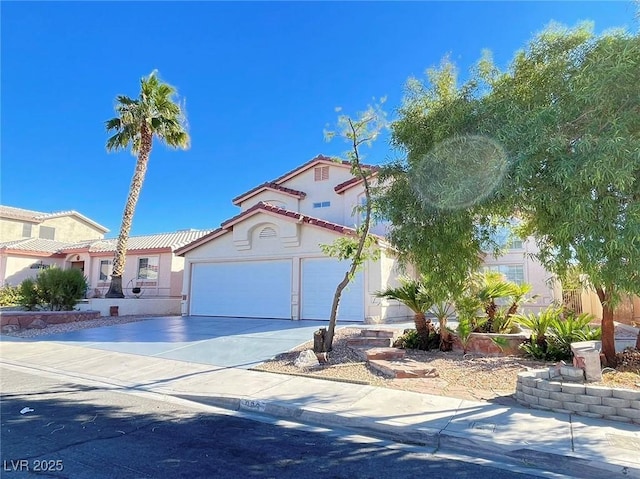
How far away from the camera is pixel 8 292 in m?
22.2

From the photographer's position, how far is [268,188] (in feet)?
76.2

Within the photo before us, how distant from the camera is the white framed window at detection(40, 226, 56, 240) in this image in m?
34.3

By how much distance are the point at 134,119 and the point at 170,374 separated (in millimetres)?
15933

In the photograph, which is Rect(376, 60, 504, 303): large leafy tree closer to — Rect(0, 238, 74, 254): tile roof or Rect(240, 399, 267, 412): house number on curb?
Rect(240, 399, 267, 412): house number on curb

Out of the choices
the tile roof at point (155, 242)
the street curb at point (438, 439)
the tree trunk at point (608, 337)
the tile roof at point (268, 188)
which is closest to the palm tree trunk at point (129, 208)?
the tile roof at point (155, 242)

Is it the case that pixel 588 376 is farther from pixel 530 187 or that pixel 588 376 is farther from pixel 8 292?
pixel 8 292

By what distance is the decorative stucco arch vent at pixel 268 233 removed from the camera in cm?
1744

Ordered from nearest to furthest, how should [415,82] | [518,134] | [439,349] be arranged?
[518,134] → [415,82] → [439,349]

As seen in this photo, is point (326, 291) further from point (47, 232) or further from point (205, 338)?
point (47, 232)

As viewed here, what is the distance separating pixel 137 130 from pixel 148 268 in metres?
9.85

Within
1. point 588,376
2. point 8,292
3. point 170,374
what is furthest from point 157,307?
point 588,376

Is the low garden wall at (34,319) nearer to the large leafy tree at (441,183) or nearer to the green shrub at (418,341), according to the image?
the green shrub at (418,341)

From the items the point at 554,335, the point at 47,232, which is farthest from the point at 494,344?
the point at 47,232

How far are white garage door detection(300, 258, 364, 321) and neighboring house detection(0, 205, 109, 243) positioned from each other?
29.9 meters
